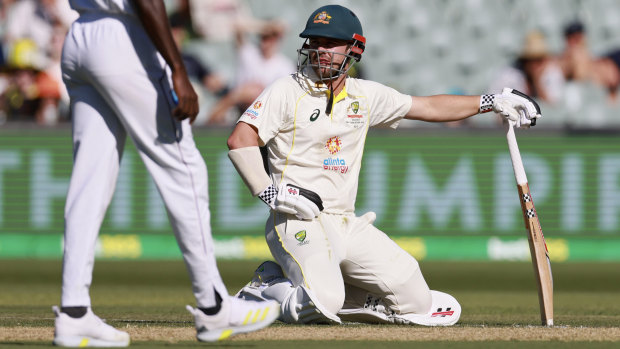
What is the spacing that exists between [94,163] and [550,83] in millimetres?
8730

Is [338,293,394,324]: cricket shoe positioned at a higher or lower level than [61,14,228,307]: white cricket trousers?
lower

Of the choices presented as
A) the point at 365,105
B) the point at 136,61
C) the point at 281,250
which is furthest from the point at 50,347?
the point at 365,105

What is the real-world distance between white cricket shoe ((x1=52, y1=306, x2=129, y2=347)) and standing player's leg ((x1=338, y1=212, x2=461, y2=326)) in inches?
70.6

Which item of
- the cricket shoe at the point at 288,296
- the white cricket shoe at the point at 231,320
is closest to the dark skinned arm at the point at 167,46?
the white cricket shoe at the point at 231,320

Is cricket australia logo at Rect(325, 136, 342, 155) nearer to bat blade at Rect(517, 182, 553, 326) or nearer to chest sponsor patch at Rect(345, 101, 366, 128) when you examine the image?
chest sponsor patch at Rect(345, 101, 366, 128)

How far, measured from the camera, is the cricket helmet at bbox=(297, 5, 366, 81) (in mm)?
5641

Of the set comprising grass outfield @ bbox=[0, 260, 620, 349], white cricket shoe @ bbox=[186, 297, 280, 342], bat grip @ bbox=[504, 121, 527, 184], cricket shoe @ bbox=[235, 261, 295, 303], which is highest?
bat grip @ bbox=[504, 121, 527, 184]

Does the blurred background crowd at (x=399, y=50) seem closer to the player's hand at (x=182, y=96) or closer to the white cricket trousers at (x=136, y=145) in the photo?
the white cricket trousers at (x=136, y=145)

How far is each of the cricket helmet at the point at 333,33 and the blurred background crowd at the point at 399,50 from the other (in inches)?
237

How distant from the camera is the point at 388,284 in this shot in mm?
5574

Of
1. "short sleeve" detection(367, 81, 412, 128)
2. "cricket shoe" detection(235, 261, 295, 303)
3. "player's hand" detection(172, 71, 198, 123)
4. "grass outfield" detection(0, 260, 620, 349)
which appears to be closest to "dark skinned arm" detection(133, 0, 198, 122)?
"player's hand" detection(172, 71, 198, 123)

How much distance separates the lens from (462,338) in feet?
15.0

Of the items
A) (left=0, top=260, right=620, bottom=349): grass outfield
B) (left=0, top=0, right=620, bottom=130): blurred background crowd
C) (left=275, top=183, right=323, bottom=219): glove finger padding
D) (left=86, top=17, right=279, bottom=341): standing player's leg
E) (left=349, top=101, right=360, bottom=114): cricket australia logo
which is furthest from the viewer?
(left=0, top=0, right=620, bottom=130): blurred background crowd

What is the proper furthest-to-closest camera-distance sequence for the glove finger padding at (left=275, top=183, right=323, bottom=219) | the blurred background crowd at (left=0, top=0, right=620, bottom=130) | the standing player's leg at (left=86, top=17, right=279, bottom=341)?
1. the blurred background crowd at (left=0, top=0, right=620, bottom=130)
2. the glove finger padding at (left=275, top=183, right=323, bottom=219)
3. the standing player's leg at (left=86, top=17, right=279, bottom=341)
